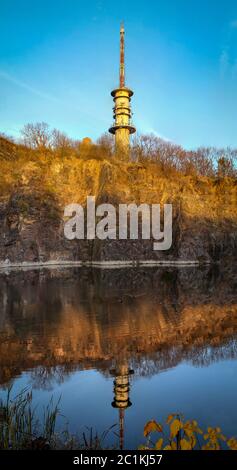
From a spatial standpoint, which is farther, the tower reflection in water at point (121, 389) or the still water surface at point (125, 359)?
the still water surface at point (125, 359)

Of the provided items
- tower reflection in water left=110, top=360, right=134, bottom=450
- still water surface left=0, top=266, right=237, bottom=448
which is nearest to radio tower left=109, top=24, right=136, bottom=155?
still water surface left=0, top=266, right=237, bottom=448

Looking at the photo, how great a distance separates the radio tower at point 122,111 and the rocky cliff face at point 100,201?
37.3 feet

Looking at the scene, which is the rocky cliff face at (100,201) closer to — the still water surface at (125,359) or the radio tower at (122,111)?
the radio tower at (122,111)

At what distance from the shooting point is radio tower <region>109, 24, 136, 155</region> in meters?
63.9

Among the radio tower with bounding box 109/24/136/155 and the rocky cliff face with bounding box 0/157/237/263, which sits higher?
the radio tower with bounding box 109/24/136/155

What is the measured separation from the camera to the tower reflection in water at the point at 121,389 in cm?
696

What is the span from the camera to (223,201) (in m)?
57.9

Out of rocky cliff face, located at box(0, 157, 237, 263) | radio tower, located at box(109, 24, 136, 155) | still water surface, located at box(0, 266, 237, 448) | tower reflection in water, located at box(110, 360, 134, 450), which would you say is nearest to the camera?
tower reflection in water, located at box(110, 360, 134, 450)

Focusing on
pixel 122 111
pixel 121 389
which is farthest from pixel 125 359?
pixel 122 111

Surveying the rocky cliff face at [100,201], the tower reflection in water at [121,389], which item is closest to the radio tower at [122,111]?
the rocky cliff face at [100,201]

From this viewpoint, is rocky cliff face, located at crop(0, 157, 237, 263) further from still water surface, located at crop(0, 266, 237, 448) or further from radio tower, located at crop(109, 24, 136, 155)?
still water surface, located at crop(0, 266, 237, 448)

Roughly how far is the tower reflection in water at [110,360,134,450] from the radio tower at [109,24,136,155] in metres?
55.7

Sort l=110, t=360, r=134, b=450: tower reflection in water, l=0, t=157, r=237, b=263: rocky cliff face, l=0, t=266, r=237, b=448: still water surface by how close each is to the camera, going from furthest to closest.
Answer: l=0, t=157, r=237, b=263: rocky cliff face < l=0, t=266, r=237, b=448: still water surface < l=110, t=360, r=134, b=450: tower reflection in water

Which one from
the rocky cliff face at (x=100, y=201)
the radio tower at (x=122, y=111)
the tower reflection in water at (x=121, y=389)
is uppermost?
the radio tower at (x=122, y=111)
